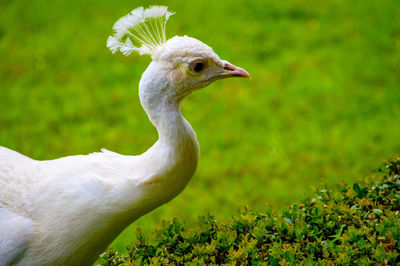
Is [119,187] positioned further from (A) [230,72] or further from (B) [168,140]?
(A) [230,72]

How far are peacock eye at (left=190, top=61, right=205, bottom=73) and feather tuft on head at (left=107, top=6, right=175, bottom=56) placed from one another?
0.76ft

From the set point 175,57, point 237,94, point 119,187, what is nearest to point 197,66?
point 175,57

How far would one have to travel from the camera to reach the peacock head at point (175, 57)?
2.20 metres

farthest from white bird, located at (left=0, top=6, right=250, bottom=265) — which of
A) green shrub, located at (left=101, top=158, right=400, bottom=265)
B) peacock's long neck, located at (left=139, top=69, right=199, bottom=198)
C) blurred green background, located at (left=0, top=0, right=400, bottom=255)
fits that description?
blurred green background, located at (left=0, top=0, right=400, bottom=255)

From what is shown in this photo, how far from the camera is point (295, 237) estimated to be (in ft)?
8.86

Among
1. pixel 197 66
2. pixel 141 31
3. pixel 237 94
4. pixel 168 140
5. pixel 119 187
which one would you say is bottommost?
pixel 119 187

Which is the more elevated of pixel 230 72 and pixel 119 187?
pixel 230 72

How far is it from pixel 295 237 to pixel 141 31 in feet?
4.56

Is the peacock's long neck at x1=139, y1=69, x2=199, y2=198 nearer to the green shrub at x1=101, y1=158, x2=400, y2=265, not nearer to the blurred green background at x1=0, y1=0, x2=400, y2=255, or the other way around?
the green shrub at x1=101, y1=158, x2=400, y2=265

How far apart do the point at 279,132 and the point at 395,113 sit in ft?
4.54

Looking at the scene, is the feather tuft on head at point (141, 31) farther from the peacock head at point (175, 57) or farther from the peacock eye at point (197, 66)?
the peacock eye at point (197, 66)

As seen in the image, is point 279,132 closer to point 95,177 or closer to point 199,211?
point 199,211

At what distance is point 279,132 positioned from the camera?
17.9ft

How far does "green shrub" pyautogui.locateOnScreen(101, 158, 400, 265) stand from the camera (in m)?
2.45
